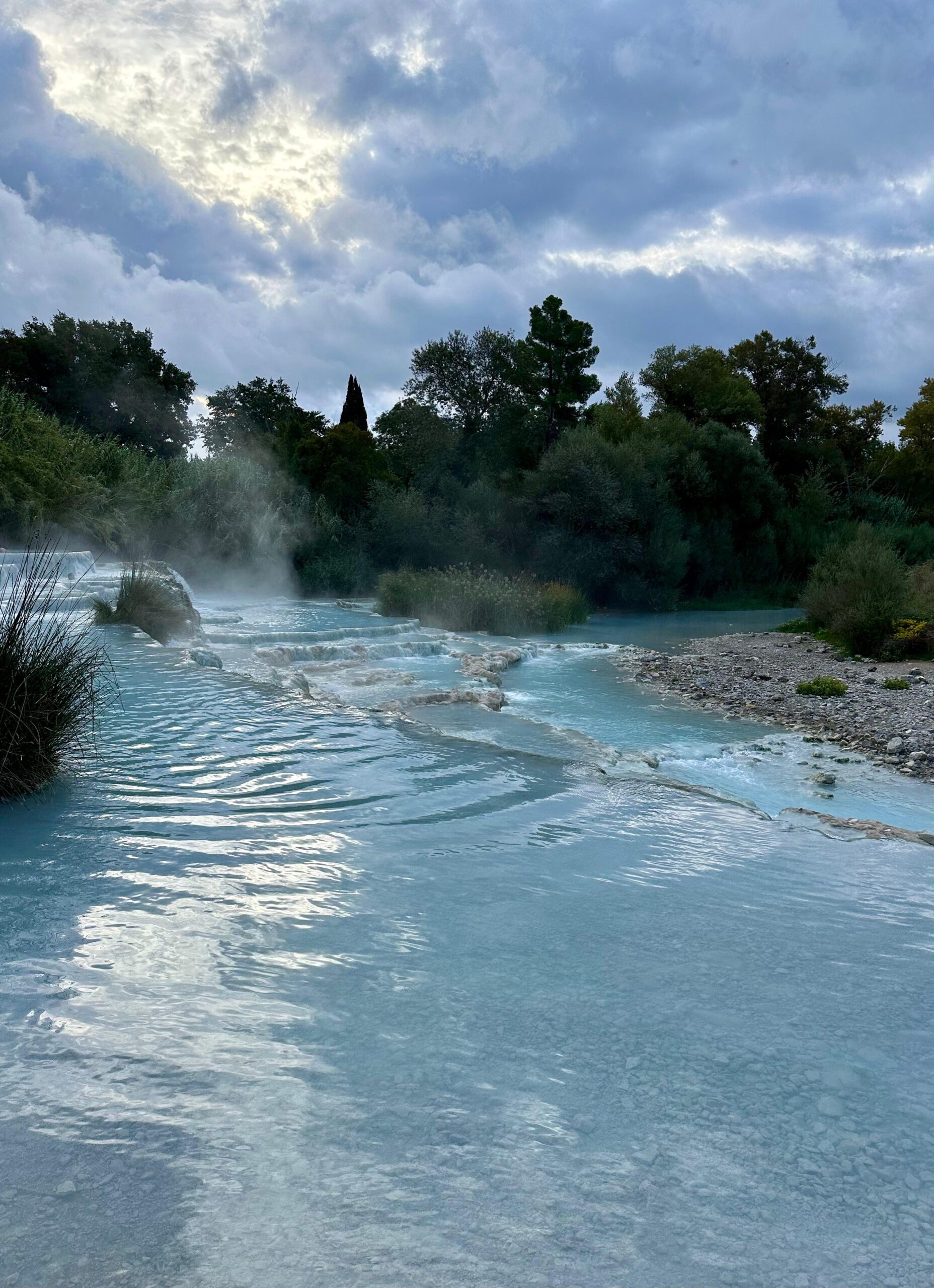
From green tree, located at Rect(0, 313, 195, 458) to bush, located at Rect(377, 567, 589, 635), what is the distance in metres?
18.9

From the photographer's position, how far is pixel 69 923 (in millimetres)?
3131

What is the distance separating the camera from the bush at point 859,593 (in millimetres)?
14547

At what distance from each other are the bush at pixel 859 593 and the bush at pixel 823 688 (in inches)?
143

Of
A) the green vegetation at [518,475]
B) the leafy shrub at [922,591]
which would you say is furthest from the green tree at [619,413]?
the leafy shrub at [922,591]

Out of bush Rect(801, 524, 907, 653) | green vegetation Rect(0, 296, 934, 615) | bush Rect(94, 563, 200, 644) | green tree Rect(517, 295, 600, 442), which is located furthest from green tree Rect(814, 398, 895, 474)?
bush Rect(94, 563, 200, 644)

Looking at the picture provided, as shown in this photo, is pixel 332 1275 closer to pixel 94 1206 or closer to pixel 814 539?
pixel 94 1206

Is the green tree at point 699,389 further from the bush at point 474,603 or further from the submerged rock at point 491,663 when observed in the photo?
the submerged rock at point 491,663

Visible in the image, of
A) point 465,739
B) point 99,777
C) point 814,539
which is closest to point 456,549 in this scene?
point 814,539

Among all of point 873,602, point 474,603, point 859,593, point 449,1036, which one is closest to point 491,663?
point 474,603

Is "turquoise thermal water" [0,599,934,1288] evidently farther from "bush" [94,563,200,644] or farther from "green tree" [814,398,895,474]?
"green tree" [814,398,895,474]

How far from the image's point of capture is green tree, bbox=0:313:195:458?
34.8 m

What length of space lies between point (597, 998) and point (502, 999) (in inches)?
11.8

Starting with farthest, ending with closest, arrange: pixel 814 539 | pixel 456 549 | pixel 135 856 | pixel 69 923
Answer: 1. pixel 814 539
2. pixel 456 549
3. pixel 135 856
4. pixel 69 923

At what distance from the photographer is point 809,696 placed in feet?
35.4
